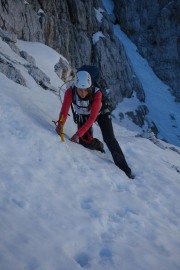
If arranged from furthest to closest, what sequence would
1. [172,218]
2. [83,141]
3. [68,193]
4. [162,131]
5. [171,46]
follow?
1. [171,46]
2. [162,131]
3. [83,141]
4. [172,218]
5. [68,193]

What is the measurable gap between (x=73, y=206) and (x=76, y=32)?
136 feet

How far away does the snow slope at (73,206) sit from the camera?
4336 mm

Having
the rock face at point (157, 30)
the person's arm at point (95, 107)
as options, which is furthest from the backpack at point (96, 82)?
the rock face at point (157, 30)

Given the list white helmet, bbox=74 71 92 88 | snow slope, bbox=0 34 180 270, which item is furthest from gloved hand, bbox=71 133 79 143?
white helmet, bbox=74 71 92 88

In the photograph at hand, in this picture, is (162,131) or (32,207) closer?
(32,207)

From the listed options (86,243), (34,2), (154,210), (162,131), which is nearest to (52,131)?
(154,210)

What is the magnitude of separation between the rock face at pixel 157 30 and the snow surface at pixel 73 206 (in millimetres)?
52608

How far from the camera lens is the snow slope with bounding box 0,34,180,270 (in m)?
4.34

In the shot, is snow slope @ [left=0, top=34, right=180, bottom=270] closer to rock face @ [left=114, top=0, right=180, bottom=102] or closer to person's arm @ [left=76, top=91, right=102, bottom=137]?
person's arm @ [left=76, top=91, right=102, bottom=137]

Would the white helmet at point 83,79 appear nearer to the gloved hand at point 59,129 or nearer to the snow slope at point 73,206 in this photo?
the gloved hand at point 59,129

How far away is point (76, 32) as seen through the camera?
4441 cm

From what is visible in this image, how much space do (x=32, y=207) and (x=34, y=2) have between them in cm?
3637

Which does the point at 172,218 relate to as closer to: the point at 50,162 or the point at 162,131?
the point at 50,162

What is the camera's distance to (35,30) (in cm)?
3428
